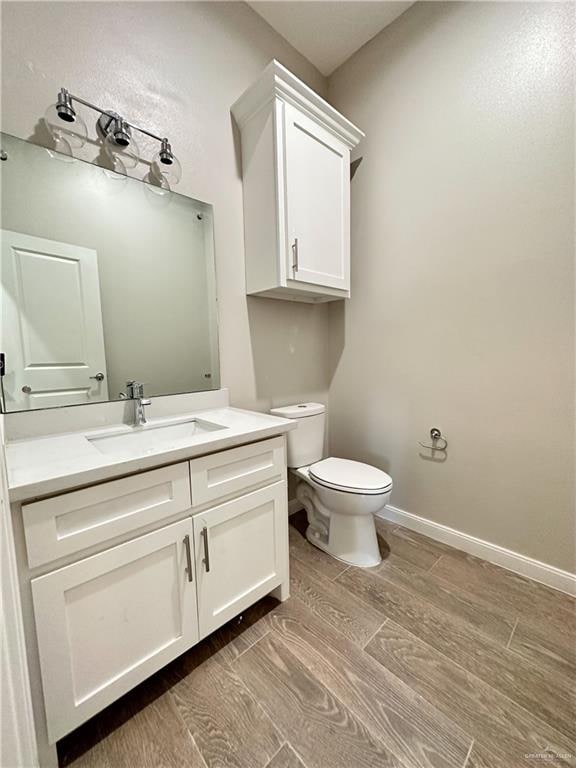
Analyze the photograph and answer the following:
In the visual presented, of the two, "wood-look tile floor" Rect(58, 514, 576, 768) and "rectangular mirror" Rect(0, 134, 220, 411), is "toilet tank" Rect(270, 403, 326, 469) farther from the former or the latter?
"wood-look tile floor" Rect(58, 514, 576, 768)

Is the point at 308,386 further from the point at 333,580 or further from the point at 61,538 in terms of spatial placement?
the point at 61,538

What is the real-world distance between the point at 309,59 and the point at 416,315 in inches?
68.9

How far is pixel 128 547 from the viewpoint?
0.85 metres

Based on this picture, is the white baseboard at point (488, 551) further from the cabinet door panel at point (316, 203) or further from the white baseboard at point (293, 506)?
the cabinet door panel at point (316, 203)

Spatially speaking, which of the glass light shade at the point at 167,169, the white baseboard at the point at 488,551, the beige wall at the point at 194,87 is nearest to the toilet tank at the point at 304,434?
the beige wall at the point at 194,87

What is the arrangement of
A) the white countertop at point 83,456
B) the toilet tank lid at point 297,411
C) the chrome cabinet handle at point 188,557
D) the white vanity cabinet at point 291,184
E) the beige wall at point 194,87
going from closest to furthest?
the white countertop at point 83,456, the chrome cabinet handle at point 188,557, the beige wall at point 194,87, the white vanity cabinet at point 291,184, the toilet tank lid at point 297,411

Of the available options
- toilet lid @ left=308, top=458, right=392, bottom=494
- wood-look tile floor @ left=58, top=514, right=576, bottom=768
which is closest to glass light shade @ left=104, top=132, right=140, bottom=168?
toilet lid @ left=308, top=458, right=392, bottom=494

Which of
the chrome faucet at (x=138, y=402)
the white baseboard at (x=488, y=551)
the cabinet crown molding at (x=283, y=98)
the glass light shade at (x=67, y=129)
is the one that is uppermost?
the cabinet crown molding at (x=283, y=98)

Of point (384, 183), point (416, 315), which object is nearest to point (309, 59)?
point (384, 183)

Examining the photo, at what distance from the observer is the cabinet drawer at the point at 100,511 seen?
2.31 ft

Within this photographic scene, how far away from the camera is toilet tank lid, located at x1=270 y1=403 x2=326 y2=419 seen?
1.75m

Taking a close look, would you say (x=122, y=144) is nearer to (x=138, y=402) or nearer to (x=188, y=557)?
(x=138, y=402)

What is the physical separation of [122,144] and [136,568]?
1.51m

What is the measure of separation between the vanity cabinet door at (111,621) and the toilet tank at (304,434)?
0.87 meters
